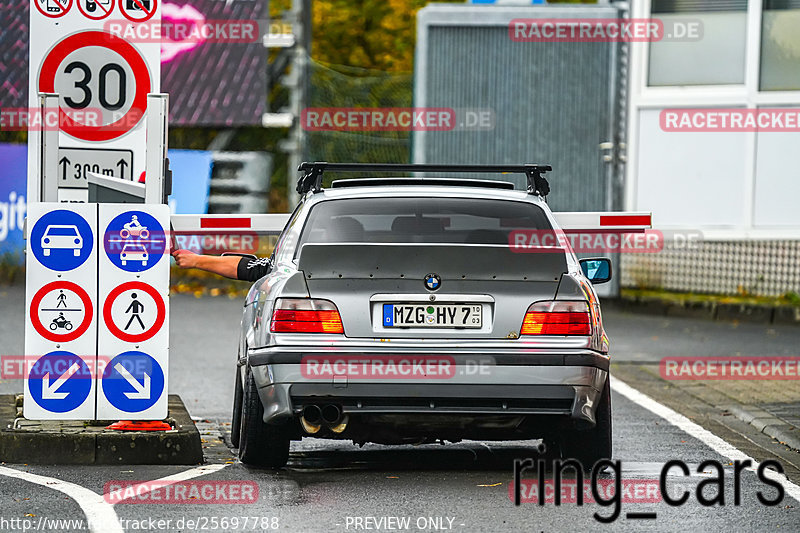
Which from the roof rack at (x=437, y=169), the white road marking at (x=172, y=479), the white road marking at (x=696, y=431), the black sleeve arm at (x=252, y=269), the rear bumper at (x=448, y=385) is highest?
the roof rack at (x=437, y=169)

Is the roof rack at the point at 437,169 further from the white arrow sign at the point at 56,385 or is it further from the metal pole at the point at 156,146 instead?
the white arrow sign at the point at 56,385

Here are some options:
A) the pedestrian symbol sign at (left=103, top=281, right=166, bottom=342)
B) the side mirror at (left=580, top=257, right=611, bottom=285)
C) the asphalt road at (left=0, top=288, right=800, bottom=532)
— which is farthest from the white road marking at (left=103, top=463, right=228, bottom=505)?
the side mirror at (left=580, top=257, right=611, bottom=285)

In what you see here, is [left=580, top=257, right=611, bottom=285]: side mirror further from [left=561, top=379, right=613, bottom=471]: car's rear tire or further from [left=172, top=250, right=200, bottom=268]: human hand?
[left=172, top=250, right=200, bottom=268]: human hand

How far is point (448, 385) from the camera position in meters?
7.64

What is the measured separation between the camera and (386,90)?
23625mm

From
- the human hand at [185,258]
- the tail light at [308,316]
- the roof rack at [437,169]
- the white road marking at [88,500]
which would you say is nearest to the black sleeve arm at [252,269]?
the human hand at [185,258]

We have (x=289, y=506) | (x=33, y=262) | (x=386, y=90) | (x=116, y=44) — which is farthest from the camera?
(x=386, y=90)

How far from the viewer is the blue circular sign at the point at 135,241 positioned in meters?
8.53

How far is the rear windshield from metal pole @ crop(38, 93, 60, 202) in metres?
1.39

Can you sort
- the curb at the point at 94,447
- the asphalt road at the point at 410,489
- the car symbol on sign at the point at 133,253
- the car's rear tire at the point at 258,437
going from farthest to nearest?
the car symbol on sign at the point at 133,253, the curb at the point at 94,447, the car's rear tire at the point at 258,437, the asphalt road at the point at 410,489

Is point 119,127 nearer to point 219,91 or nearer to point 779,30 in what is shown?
point 779,30

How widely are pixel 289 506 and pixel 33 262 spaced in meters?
2.20

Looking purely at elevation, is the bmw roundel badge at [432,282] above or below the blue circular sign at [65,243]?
below

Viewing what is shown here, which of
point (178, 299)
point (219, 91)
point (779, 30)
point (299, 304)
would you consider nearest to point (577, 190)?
point (779, 30)
